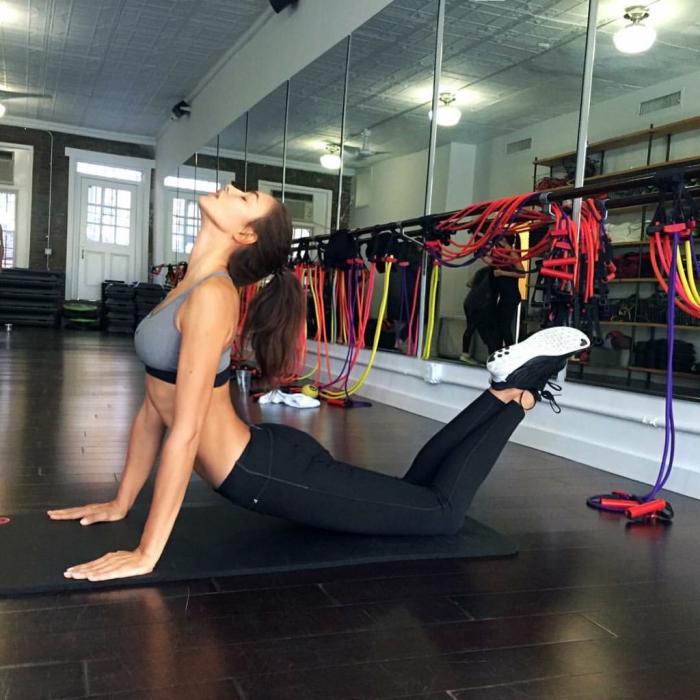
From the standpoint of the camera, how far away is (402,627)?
136 centimetres

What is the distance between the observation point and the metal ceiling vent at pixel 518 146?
4.32 metres

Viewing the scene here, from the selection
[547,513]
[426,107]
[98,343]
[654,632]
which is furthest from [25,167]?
[654,632]

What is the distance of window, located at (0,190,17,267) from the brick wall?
0.28 m

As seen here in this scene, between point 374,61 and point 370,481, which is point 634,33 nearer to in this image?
point 374,61

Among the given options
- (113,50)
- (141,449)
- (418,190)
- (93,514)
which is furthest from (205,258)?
(113,50)

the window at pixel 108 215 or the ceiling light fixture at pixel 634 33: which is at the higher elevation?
the ceiling light fixture at pixel 634 33

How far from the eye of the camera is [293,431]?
1.72 metres

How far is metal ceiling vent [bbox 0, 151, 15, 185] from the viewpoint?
10977 mm

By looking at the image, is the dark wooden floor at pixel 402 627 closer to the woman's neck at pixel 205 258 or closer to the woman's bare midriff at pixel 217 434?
the woman's bare midriff at pixel 217 434

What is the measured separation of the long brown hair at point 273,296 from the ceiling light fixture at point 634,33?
2911 millimetres

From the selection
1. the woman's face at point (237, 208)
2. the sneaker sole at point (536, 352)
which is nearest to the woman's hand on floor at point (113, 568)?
the woman's face at point (237, 208)

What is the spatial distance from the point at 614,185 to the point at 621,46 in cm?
170

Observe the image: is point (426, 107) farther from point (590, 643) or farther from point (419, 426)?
point (590, 643)

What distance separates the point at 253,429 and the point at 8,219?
11079 mm
